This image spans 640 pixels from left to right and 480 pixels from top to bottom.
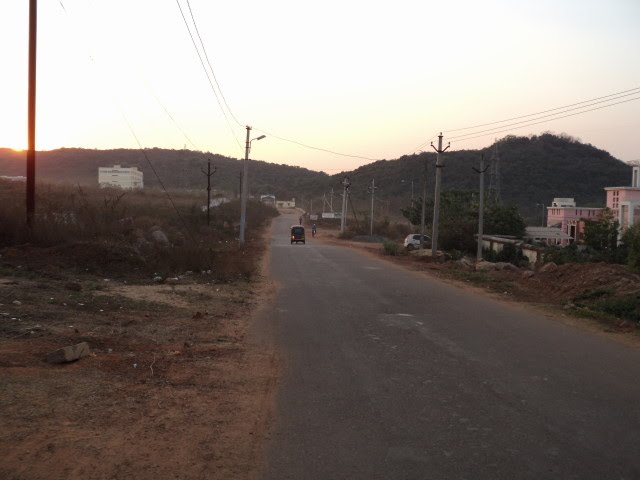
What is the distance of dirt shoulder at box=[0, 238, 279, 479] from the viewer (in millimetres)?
4848

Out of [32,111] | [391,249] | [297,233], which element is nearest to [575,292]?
[32,111]

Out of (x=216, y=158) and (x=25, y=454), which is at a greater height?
(x=216, y=158)

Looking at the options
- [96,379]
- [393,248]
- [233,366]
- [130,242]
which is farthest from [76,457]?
[393,248]

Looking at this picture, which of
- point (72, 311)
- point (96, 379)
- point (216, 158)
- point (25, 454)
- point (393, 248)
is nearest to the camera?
point (25, 454)

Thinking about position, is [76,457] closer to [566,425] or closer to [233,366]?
[233,366]

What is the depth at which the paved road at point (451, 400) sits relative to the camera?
193 inches

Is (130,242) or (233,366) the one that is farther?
(130,242)

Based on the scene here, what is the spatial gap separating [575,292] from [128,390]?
13957mm

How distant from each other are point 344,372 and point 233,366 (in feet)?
5.15

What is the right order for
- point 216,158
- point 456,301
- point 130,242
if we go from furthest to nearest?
point 216,158
point 130,242
point 456,301

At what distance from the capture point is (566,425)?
5.88 m

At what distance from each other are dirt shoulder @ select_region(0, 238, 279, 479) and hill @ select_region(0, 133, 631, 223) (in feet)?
212

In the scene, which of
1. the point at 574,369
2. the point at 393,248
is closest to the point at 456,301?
the point at 574,369

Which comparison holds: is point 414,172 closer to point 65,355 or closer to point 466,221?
point 466,221
